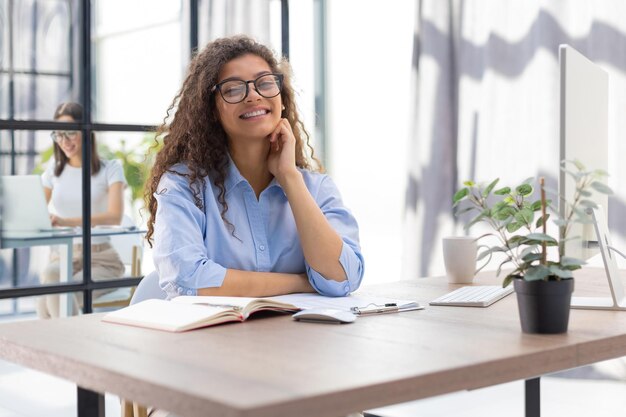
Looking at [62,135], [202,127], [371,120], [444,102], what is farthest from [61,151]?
[371,120]

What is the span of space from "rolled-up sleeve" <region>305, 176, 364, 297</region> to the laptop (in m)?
1.63

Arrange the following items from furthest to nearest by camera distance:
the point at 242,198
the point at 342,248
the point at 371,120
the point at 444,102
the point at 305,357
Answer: the point at 371,120 < the point at 444,102 < the point at 242,198 < the point at 342,248 < the point at 305,357

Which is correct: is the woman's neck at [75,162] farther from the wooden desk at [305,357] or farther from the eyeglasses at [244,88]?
the wooden desk at [305,357]

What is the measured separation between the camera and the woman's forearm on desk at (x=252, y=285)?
183 centimetres

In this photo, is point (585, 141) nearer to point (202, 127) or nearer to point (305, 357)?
point (305, 357)

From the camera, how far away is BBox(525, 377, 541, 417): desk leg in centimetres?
213

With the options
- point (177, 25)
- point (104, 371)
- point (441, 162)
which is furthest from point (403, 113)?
point (104, 371)

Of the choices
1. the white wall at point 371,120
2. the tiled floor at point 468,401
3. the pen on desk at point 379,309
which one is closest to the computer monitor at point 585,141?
the pen on desk at point 379,309

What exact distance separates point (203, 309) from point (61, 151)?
2.18 m

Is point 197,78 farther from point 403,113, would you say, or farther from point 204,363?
point 403,113

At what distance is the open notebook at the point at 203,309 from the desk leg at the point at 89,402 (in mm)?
131

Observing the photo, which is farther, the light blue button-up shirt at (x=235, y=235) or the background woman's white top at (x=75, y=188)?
the background woman's white top at (x=75, y=188)

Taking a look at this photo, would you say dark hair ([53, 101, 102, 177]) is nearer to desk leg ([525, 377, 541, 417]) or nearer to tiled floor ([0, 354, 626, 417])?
tiled floor ([0, 354, 626, 417])

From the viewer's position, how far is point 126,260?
372 cm
